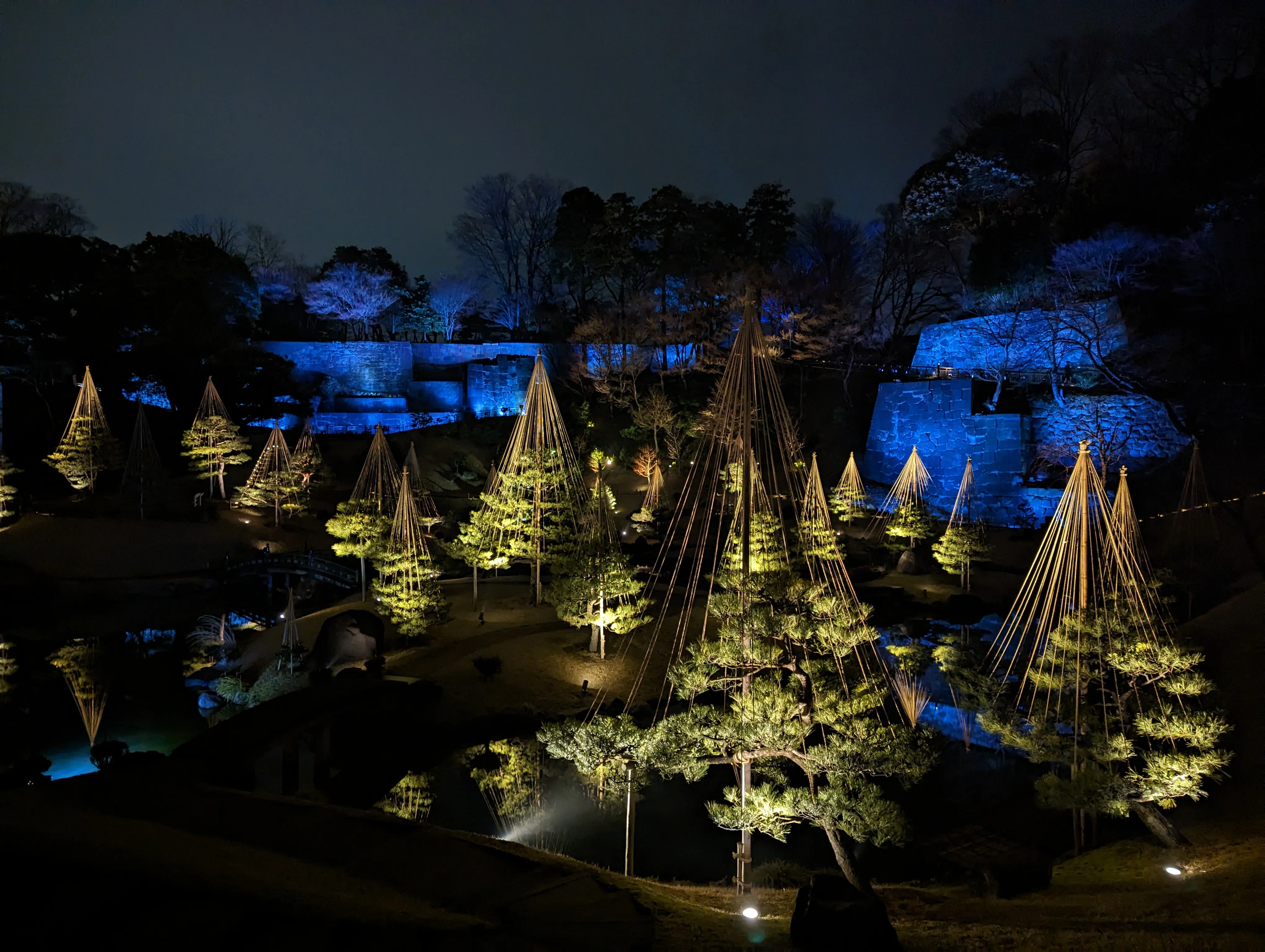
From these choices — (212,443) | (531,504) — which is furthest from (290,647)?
(212,443)

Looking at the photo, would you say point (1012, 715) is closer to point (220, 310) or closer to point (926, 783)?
point (926, 783)

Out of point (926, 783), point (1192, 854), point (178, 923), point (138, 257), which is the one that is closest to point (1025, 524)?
point (926, 783)

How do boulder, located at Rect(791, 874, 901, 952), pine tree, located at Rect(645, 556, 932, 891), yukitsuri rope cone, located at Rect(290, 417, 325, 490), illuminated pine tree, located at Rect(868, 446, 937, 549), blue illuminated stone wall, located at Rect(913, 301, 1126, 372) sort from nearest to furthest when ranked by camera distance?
1. boulder, located at Rect(791, 874, 901, 952)
2. pine tree, located at Rect(645, 556, 932, 891)
3. illuminated pine tree, located at Rect(868, 446, 937, 549)
4. blue illuminated stone wall, located at Rect(913, 301, 1126, 372)
5. yukitsuri rope cone, located at Rect(290, 417, 325, 490)

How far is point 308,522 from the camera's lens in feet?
87.5

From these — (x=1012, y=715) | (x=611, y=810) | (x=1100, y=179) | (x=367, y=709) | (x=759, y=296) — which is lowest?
(x=611, y=810)

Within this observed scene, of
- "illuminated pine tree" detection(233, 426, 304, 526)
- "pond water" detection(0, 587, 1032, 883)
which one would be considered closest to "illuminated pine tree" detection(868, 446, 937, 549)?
"pond water" detection(0, 587, 1032, 883)

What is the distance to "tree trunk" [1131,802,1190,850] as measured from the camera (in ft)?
26.0

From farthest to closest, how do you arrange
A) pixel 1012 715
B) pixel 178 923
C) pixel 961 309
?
1. pixel 961 309
2. pixel 1012 715
3. pixel 178 923

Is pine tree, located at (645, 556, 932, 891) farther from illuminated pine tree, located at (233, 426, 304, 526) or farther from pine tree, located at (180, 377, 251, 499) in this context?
pine tree, located at (180, 377, 251, 499)

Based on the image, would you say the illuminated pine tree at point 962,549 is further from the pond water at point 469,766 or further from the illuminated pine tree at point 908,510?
the pond water at point 469,766

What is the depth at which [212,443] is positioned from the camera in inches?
1036

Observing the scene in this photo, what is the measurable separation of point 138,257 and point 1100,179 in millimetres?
40282

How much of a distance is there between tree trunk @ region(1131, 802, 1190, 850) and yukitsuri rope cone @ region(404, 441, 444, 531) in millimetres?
15934

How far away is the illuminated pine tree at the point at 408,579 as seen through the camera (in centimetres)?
1484
